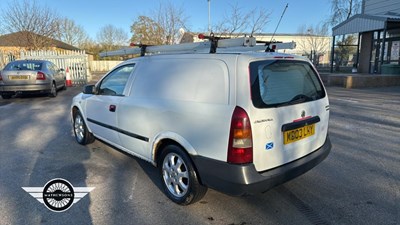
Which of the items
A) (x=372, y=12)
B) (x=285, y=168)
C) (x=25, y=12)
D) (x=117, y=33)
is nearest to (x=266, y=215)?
(x=285, y=168)

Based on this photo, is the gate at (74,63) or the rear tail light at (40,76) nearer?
the rear tail light at (40,76)

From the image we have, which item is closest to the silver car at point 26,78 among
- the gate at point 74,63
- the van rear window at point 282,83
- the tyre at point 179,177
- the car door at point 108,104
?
the gate at point 74,63

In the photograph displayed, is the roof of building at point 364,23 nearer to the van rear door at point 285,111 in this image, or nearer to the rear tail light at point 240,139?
the van rear door at point 285,111

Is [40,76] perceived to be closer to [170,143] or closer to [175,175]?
[170,143]

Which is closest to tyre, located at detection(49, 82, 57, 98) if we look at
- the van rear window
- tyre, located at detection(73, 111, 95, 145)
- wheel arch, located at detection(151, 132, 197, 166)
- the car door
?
tyre, located at detection(73, 111, 95, 145)

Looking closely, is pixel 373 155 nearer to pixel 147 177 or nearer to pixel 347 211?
pixel 347 211

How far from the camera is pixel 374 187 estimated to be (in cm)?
338

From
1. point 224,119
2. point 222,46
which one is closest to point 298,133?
point 224,119

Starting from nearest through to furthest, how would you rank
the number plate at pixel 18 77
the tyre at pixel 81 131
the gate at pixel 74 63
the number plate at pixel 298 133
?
the number plate at pixel 298 133, the tyre at pixel 81 131, the number plate at pixel 18 77, the gate at pixel 74 63

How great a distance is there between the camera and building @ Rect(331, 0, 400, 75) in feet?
48.6

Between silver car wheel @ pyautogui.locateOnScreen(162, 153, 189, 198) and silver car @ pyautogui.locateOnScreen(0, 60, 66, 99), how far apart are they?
8491 mm

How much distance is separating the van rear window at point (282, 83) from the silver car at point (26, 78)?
369 inches

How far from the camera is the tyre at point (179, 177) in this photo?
2861mm

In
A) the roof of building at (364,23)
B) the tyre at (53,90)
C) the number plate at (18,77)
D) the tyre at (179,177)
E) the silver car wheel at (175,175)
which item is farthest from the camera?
the roof of building at (364,23)
